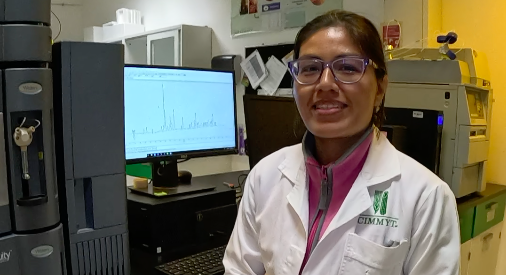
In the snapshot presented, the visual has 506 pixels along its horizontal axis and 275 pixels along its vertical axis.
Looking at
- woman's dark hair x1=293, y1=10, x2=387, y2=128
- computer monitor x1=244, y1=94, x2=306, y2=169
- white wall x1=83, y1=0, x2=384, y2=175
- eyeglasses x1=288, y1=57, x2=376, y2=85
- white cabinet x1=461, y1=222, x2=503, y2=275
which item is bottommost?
white cabinet x1=461, y1=222, x2=503, y2=275

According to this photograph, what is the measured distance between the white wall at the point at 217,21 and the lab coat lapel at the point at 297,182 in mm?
1664

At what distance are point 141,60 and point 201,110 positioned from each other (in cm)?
254

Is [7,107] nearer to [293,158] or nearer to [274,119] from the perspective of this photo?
[293,158]

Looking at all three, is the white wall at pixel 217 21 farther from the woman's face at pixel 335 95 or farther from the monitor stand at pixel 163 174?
the woman's face at pixel 335 95

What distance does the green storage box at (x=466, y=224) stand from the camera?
184cm

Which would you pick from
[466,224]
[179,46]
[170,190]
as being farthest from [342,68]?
[179,46]

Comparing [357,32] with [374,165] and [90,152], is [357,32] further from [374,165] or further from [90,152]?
[90,152]

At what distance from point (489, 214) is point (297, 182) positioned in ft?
4.54

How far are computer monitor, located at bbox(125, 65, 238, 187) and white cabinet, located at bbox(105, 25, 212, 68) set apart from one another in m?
1.82

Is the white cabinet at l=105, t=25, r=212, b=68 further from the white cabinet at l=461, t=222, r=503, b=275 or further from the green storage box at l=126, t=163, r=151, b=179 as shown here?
the white cabinet at l=461, t=222, r=503, b=275

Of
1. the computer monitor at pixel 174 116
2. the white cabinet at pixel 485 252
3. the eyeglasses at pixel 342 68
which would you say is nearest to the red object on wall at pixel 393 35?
the white cabinet at pixel 485 252

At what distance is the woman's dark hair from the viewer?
3.37 ft

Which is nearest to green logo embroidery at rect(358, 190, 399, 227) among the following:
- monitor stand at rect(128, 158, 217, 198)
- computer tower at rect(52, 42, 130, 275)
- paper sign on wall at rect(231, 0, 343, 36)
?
computer tower at rect(52, 42, 130, 275)

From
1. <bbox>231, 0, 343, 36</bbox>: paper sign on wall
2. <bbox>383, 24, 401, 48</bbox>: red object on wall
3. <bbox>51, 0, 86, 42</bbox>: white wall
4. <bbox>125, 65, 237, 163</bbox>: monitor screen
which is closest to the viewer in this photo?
<bbox>125, 65, 237, 163</bbox>: monitor screen
